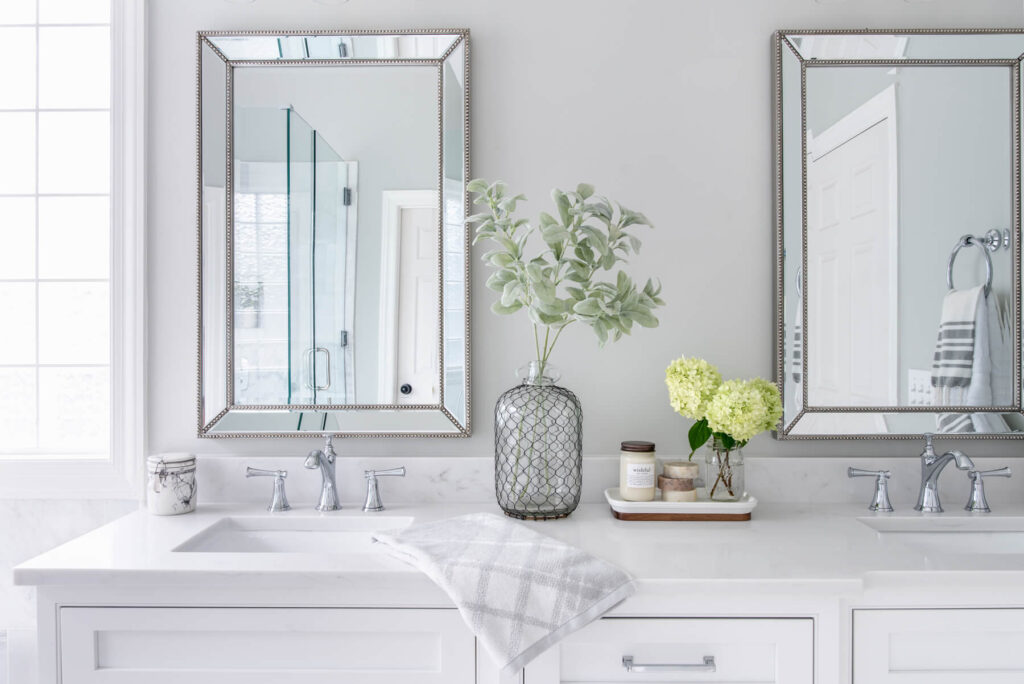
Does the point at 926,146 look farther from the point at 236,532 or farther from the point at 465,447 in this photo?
the point at 236,532

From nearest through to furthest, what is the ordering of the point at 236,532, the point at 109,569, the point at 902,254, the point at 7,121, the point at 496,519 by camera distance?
the point at 109,569 → the point at 496,519 → the point at 236,532 → the point at 902,254 → the point at 7,121

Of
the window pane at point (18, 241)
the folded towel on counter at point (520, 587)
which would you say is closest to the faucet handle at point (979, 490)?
the folded towel on counter at point (520, 587)

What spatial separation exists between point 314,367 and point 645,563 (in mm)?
926

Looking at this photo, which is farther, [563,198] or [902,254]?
[902,254]

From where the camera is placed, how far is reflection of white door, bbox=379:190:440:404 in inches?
65.0

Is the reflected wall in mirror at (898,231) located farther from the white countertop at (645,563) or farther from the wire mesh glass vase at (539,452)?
the wire mesh glass vase at (539,452)

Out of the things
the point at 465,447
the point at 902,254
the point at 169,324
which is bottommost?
the point at 465,447

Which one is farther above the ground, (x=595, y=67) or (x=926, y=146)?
(x=595, y=67)

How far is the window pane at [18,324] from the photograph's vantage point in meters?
1.77

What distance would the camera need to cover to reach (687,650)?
3.73 feet

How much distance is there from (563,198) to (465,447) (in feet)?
2.19

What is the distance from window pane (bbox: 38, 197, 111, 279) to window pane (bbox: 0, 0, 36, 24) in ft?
1.55

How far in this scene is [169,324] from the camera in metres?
1.69

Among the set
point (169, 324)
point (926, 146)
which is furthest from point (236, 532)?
point (926, 146)
